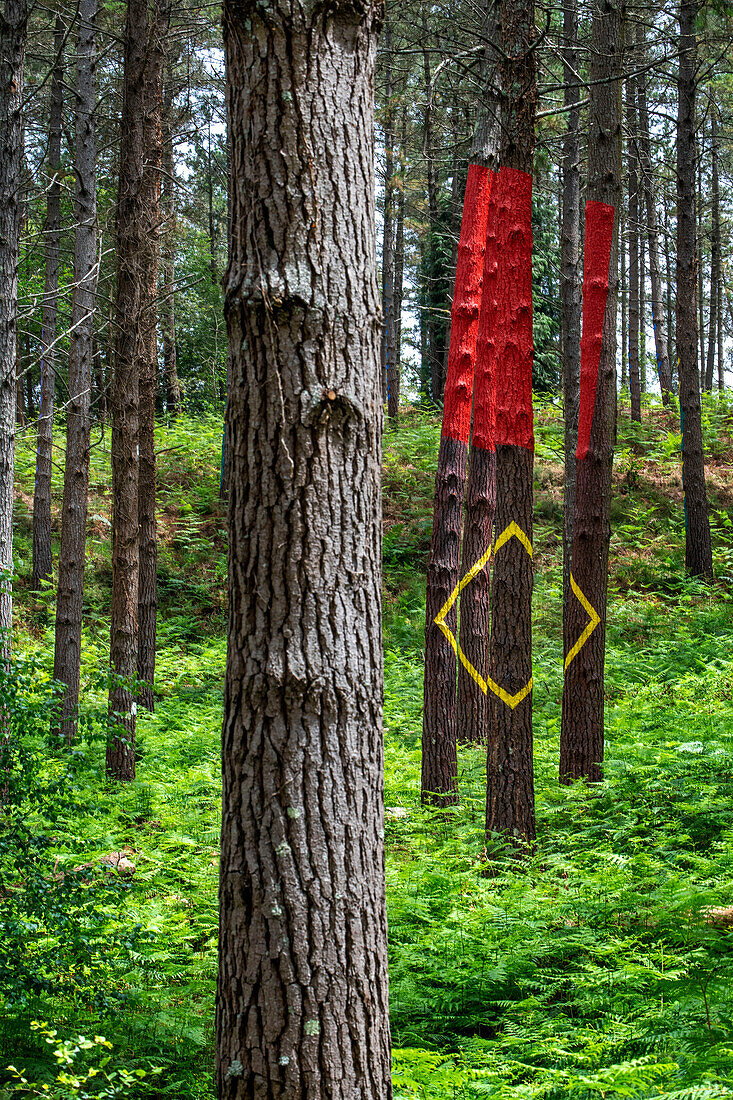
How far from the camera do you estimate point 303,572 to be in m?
2.29

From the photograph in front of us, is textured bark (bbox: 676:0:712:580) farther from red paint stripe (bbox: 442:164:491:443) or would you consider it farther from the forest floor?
red paint stripe (bbox: 442:164:491:443)

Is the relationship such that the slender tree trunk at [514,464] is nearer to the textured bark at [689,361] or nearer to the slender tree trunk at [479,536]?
the slender tree trunk at [479,536]

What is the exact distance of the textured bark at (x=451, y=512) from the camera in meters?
7.85

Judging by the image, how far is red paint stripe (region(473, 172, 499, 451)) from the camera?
20.8 ft

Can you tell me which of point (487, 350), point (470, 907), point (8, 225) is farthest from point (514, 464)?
point (8, 225)

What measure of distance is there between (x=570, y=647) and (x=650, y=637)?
599 cm

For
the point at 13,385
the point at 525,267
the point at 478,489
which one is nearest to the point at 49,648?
the point at 13,385

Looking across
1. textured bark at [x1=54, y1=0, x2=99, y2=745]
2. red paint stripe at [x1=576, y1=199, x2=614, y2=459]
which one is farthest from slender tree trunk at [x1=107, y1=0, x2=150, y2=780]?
red paint stripe at [x1=576, y1=199, x2=614, y2=459]

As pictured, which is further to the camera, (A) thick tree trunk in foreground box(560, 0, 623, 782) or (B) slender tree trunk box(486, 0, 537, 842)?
(A) thick tree trunk in foreground box(560, 0, 623, 782)

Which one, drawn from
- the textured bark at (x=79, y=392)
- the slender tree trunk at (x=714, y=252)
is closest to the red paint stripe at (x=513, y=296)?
the textured bark at (x=79, y=392)

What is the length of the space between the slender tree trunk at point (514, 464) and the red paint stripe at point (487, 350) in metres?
0.23

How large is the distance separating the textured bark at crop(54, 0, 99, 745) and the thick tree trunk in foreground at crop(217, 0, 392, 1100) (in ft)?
25.4

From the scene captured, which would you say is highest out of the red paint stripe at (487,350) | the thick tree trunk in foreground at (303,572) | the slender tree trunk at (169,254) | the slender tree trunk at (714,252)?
the slender tree trunk at (714,252)

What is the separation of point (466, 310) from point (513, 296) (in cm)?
243
